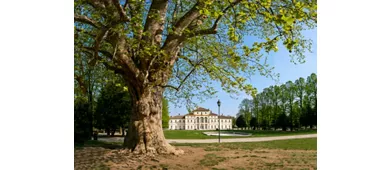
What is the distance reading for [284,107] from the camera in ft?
11.8

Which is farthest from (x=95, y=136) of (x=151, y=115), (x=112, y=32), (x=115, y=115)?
(x=112, y=32)

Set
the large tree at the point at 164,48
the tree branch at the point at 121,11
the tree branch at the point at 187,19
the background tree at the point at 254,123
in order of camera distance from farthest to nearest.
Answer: the tree branch at the point at 187,19 < the background tree at the point at 254,123 < the large tree at the point at 164,48 < the tree branch at the point at 121,11

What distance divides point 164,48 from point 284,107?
164 cm

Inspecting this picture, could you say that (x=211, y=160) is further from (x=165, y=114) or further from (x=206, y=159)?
(x=165, y=114)

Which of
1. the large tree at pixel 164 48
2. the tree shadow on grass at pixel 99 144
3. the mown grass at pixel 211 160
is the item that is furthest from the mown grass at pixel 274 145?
the tree shadow on grass at pixel 99 144

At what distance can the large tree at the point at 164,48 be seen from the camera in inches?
133

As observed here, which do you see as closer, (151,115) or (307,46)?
(307,46)

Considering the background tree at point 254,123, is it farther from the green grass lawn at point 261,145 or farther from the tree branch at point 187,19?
the tree branch at point 187,19

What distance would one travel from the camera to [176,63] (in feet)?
13.5

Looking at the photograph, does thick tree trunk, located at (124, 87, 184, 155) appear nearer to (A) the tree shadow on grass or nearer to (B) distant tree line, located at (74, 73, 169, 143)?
(A) the tree shadow on grass
